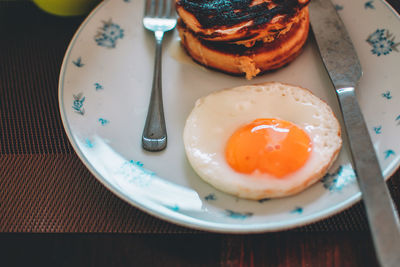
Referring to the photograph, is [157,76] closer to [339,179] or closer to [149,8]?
[149,8]

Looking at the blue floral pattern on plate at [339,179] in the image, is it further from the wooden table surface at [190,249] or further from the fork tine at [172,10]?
the fork tine at [172,10]

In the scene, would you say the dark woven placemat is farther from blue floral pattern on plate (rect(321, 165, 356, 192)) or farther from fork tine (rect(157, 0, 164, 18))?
fork tine (rect(157, 0, 164, 18))

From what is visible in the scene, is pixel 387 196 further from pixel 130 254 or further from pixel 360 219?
pixel 130 254

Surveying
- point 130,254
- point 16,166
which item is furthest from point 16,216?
point 130,254

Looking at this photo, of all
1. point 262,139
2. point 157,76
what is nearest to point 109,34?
point 157,76

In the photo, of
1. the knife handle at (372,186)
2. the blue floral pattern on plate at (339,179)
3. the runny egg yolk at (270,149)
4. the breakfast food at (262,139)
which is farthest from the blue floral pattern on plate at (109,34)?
the blue floral pattern on plate at (339,179)

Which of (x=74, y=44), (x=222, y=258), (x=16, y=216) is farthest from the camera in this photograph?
(x=74, y=44)

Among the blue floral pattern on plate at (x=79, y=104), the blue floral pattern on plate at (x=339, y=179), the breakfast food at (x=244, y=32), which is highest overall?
the breakfast food at (x=244, y=32)
